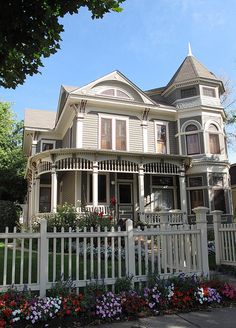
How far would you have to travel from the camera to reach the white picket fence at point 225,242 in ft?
28.3

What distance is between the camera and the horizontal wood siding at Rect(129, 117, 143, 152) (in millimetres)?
19281

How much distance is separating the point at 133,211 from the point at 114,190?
163cm

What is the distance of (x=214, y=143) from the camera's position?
66.5 ft

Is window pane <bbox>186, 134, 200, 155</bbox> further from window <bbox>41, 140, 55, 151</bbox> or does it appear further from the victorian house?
window <bbox>41, 140, 55, 151</bbox>

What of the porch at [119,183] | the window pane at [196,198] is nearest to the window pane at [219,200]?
the window pane at [196,198]

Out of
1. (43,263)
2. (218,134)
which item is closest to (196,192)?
(218,134)

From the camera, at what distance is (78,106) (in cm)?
1831

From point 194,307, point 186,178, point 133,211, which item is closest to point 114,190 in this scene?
point 133,211

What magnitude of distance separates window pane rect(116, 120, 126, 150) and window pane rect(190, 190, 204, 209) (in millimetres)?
4922

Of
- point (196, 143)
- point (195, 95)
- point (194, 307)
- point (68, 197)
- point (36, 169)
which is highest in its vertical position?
point (195, 95)

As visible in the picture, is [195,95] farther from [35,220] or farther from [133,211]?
[35,220]

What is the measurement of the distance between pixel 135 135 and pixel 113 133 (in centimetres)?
139

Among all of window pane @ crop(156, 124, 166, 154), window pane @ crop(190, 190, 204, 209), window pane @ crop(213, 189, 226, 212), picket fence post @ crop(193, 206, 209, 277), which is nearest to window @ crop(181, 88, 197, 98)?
window pane @ crop(156, 124, 166, 154)

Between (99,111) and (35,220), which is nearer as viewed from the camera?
(35,220)
